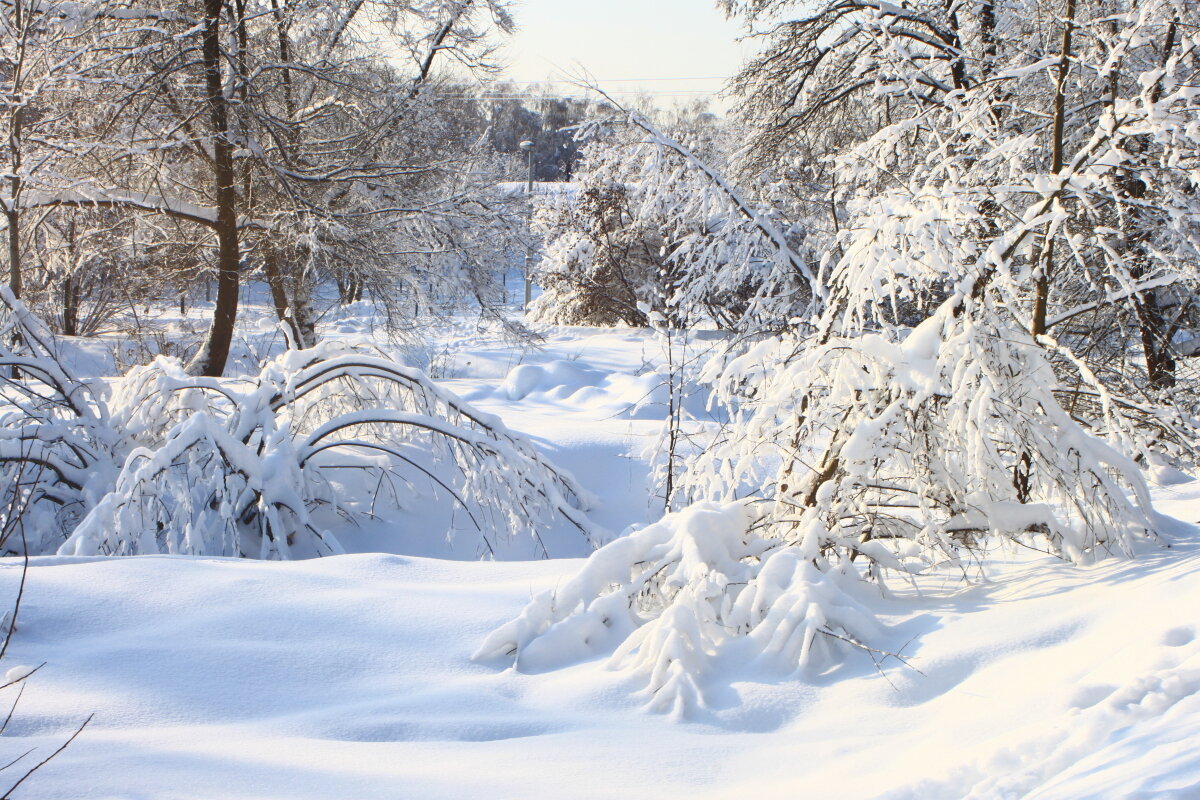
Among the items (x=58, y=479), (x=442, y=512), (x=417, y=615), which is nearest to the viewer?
(x=417, y=615)

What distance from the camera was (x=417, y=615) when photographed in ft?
10.2

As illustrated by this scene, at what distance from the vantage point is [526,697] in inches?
103

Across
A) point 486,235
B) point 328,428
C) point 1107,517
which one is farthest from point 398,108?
point 1107,517

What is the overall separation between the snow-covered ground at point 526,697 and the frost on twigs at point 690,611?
0.09 m

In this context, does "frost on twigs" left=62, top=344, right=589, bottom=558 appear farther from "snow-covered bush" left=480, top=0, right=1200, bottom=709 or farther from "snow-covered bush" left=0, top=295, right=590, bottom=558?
"snow-covered bush" left=480, top=0, right=1200, bottom=709

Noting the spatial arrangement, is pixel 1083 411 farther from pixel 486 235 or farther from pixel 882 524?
pixel 486 235

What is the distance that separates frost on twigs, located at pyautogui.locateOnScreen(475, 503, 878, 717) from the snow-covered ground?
0.09m

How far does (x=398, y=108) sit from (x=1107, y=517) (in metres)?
9.95

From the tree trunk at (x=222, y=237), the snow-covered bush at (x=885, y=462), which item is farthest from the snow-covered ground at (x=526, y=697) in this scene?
the tree trunk at (x=222, y=237)

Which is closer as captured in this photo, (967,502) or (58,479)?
(967,502)

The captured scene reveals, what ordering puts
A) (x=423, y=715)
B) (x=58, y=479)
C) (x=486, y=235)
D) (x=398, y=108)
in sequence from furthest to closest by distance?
(x=486, y=235), (x=398, y=108), (x=58, y=479), (x=423, y=715)

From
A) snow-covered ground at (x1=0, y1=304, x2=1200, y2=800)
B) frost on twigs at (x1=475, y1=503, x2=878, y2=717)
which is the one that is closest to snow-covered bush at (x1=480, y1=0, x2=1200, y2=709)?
frost on twigs at (x1=475, y1=503, x2=878, y2=717)

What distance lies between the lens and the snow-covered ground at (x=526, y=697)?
1.94 metres

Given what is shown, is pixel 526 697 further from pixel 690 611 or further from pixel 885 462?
pixel 885 462
